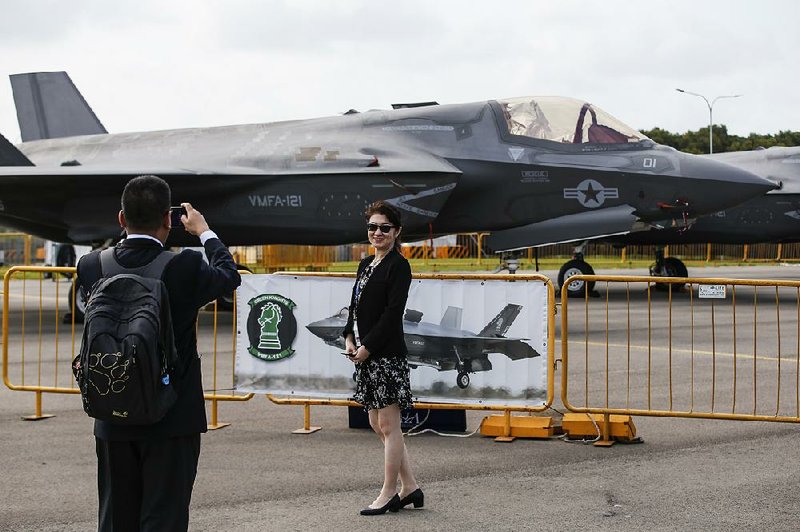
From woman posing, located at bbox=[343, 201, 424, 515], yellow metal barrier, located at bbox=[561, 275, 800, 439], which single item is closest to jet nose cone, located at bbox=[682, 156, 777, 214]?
yellow metal barrier, located at bbox=[561, 275, 800, 439]

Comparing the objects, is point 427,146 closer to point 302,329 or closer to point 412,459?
point 302,329

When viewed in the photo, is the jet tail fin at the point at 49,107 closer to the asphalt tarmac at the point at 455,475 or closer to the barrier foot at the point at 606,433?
the asphalt tarmac at the point at 455,475

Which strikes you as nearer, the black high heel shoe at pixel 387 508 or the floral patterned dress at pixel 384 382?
the black high heel shoe at pixel 387 508

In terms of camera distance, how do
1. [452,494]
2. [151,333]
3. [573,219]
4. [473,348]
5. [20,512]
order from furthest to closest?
[573,219], [473,348], [452,494], [20,512], [151,333]

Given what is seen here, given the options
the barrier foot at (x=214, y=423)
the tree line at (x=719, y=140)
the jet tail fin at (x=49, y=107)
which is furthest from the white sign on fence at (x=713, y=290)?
the tree line at (x=719, y=140)

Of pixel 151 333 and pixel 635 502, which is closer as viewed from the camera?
pixel 151 333

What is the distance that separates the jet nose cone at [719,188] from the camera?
48.5ft

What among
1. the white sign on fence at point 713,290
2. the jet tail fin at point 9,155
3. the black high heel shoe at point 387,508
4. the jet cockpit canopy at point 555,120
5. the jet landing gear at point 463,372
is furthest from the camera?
the jet tail fin at point 9,155

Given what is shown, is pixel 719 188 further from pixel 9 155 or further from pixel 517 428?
pixel 9 155

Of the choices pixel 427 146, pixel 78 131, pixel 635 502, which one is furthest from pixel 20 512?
pixel 78 131

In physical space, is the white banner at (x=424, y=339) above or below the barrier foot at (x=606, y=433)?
above

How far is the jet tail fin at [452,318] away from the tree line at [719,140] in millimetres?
→ 66762

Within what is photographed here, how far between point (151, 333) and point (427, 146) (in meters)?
11.8

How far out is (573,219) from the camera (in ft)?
47.5
